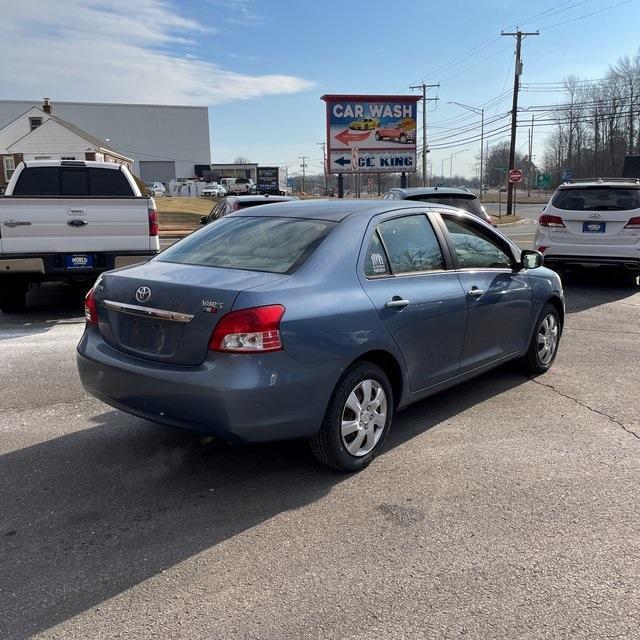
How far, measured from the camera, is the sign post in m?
27.5

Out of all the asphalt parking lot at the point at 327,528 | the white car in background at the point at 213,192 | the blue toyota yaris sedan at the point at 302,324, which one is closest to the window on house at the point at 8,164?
the white car in background at the point at 213,192

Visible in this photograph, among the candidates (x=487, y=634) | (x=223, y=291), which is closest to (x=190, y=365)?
(x=223, y=291)

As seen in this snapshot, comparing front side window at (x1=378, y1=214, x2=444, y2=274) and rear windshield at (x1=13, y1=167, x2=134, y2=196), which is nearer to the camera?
front side window at (x1=378, y1=214, x2=444, y2=274)

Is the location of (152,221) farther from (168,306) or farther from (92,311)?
(168,306)

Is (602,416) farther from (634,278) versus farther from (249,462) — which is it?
(634,278)

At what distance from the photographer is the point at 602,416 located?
4.88m

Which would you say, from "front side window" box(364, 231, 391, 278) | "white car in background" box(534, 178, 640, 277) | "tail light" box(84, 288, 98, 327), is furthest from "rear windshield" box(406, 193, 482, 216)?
"tail light" box(84, 288, 98, 327)

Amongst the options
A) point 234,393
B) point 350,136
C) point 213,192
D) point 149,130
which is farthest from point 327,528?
point 149,130

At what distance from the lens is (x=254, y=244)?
4133 millimetres

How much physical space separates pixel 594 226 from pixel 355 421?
27.3ft

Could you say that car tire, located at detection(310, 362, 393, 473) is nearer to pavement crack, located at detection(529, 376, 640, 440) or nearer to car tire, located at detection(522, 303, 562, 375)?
pavement crack, located at detection(529, 376, 640, 440)

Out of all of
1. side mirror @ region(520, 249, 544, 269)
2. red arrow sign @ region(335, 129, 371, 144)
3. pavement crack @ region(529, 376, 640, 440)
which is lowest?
pavement crack @ region(529, 376, 640, 440)

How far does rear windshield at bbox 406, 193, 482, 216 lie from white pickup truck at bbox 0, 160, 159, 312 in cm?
401

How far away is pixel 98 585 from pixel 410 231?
2.94 meters
